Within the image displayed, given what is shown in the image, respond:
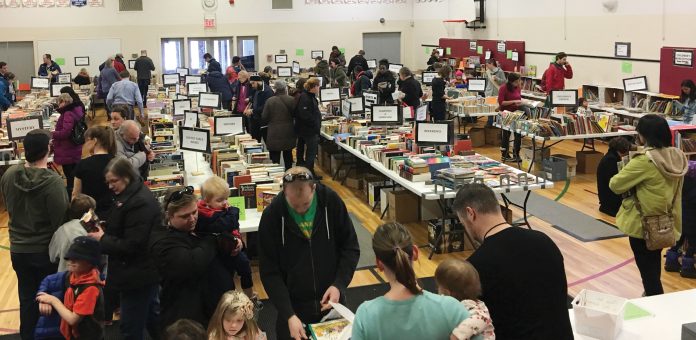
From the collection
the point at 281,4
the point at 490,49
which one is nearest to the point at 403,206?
the point at 490,49

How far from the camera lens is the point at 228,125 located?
975 centimetres

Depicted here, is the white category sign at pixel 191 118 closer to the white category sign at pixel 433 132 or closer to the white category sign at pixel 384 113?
the white category sign at pixel 384 113

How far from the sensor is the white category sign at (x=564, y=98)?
1236cm

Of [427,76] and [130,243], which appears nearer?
[130,243]

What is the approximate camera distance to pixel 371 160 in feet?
30.0

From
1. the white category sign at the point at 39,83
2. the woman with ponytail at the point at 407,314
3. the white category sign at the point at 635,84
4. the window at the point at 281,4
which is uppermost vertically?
the window at the point at 281,4

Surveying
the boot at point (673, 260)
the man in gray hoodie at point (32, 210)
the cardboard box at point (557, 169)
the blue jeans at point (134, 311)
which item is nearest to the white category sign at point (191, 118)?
the man in gray hoodie at point (32, 210)

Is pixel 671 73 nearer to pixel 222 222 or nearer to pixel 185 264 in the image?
pixel 222 222

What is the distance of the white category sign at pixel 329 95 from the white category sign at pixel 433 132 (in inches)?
195

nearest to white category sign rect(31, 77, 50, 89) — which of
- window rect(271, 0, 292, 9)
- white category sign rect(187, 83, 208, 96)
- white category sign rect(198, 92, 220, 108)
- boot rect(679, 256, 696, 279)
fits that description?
white category sign rect(187, 83, 208, 96)

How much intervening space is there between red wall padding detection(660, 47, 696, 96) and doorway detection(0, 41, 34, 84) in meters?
18.9

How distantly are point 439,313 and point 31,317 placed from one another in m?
3.60

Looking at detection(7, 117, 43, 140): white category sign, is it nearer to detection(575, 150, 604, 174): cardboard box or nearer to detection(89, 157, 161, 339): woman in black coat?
detection(89, 157, 161, 339): woman in black coat

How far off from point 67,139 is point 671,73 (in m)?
10.3
